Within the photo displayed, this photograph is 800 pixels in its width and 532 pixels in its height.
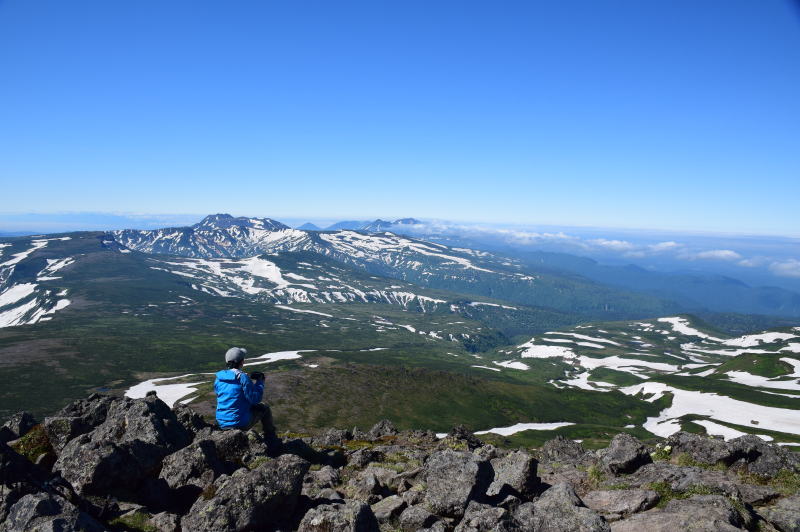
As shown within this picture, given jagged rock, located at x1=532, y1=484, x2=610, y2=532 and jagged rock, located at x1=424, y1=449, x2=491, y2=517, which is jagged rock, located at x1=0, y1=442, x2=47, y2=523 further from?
jagged rock, located at x1=532, y1=484, x2=610, y2=532

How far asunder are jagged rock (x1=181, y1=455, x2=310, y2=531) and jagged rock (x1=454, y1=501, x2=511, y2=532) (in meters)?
5.93

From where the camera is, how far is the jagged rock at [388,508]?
55.0 feet

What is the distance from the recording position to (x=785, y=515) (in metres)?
15.7

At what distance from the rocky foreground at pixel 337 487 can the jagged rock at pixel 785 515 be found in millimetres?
45

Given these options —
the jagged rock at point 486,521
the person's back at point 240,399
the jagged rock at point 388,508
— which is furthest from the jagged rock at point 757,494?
the person's back at point 240,399

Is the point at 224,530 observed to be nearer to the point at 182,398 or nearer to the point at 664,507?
the point at 664,507

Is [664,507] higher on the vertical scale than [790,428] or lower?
higher

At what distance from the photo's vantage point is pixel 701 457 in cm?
2602

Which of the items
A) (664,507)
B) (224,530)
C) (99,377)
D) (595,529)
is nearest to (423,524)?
(595,529)

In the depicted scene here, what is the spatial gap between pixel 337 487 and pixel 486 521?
1013 cm

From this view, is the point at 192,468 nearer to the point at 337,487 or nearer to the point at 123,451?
the point at 123,451

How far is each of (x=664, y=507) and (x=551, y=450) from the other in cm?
2803

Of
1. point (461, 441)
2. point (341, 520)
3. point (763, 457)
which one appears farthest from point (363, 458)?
point (763, 457)

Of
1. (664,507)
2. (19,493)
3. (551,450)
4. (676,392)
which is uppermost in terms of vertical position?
(19,493)
